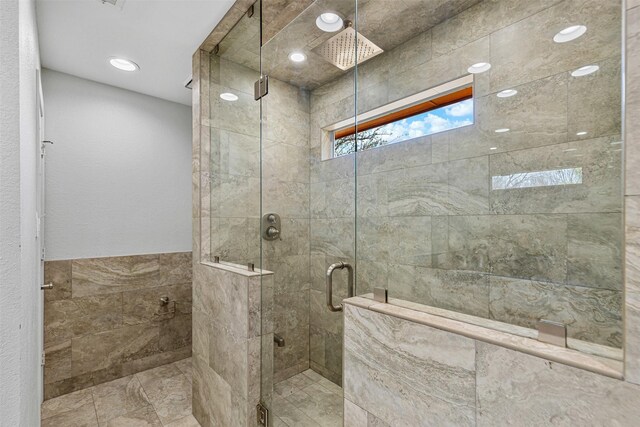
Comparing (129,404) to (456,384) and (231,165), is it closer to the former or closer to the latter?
(231,165)

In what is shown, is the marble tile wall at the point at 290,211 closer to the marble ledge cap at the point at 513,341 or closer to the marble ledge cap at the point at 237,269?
the marble ledge cap at the point at 237,269

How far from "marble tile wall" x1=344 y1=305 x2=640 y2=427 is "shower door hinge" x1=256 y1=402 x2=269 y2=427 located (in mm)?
768

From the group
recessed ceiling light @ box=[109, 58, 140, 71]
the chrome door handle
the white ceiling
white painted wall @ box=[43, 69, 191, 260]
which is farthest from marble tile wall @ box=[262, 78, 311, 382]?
white painted wall @ box=[43, 69, 191, 260]

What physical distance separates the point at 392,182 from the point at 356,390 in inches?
49.8

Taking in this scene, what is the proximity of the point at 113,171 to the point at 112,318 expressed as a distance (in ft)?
4.51

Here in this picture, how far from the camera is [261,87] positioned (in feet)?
6.11

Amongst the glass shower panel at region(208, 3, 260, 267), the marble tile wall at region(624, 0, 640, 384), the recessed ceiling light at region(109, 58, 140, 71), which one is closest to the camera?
the marble tile wall at region(624, 0, 640, 384)

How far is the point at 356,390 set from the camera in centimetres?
109

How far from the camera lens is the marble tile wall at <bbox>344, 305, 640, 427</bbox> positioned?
1.99ft

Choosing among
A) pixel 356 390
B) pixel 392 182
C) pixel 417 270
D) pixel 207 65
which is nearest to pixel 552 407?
pixel 356 390

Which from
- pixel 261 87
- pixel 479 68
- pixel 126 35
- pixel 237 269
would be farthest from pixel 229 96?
pixel 479 68

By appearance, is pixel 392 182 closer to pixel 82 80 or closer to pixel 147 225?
pixel 147 225

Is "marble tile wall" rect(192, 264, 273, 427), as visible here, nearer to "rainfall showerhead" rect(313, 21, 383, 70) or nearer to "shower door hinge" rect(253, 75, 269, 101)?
"shower door hinge" rect(253, 75, 269, 101)

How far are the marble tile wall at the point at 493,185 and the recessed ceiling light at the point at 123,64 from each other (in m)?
1.67
